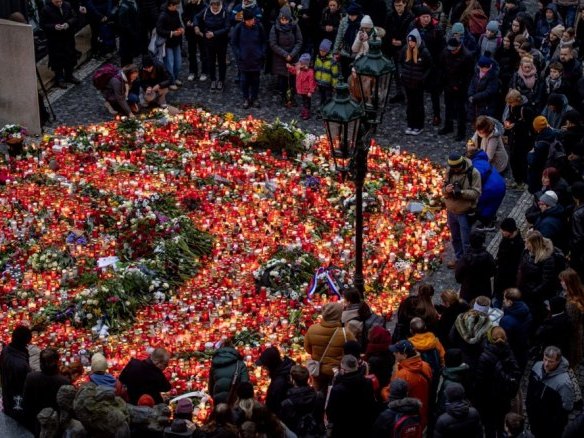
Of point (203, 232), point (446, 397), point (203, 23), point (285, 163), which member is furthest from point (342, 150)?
point (203, 23)

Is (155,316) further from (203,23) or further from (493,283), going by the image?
(203,23)

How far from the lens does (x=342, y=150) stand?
13.9 metres

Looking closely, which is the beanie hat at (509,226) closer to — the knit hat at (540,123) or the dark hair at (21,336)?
the knit hat at (540,123)

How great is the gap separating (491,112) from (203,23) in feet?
20.2

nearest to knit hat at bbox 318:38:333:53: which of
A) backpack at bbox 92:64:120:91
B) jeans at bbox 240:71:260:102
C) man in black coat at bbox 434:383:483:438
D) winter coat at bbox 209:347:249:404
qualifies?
jeans at bbox 240:71:260:102

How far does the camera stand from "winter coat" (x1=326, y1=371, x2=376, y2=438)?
12.4 m

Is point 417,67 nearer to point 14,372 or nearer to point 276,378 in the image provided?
point 276,378

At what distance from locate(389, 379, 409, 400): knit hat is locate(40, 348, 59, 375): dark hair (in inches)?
149

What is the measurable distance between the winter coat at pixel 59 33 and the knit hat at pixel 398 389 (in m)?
13.5

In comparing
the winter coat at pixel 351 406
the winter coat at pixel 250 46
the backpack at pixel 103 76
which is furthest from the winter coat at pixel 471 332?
the backpack at pixel 103 76

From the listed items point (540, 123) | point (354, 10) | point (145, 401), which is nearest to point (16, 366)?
point (145, 401)

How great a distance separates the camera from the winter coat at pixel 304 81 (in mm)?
22203

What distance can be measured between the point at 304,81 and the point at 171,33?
303 cm

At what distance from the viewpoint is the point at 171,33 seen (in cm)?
2325
